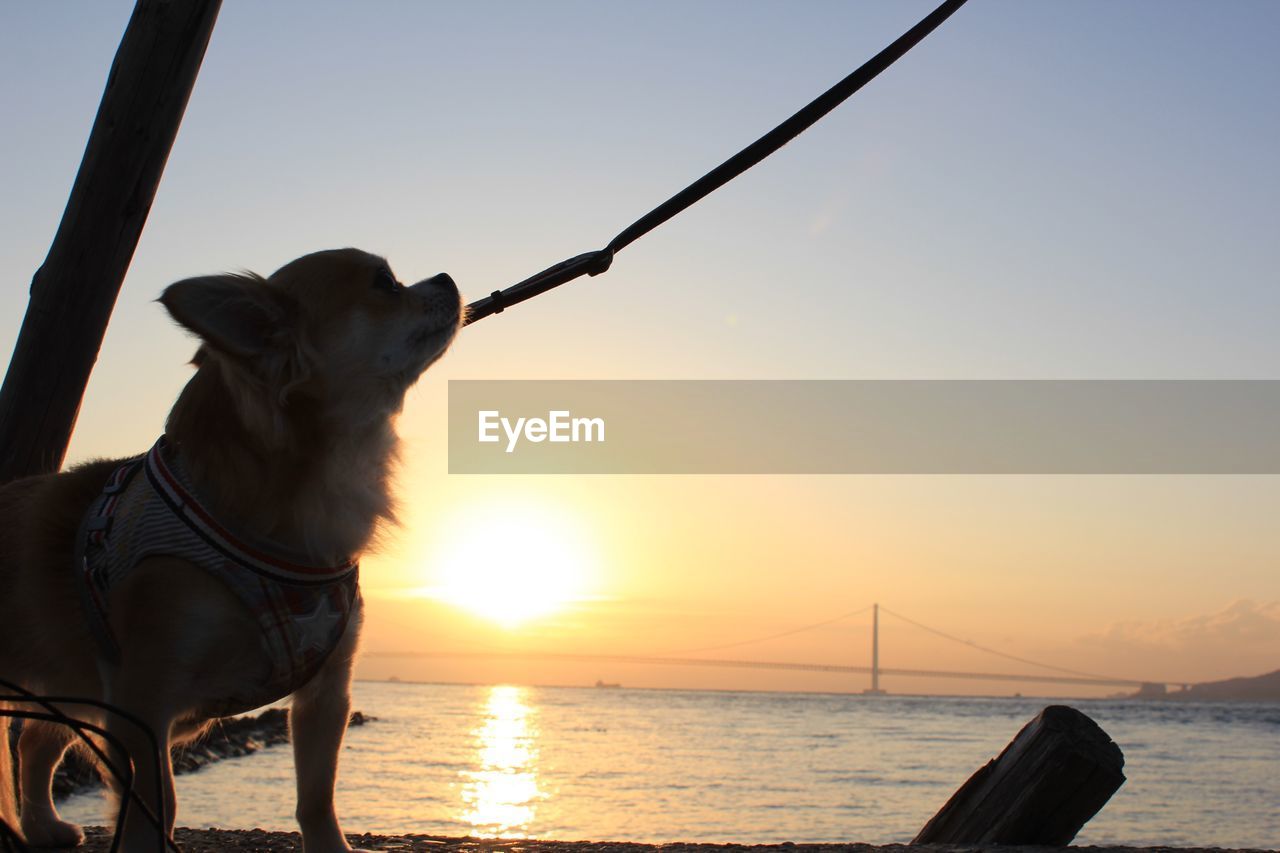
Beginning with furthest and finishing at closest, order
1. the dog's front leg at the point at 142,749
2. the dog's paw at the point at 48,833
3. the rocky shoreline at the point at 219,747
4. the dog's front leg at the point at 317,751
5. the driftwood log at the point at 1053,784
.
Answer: the rocky shoreline at the point at 219,747 → the driftwood log at the point at 1053,784 → the dog's paw at the point at 48,833 → the dog's front leg at the point at 317,751 → the dog's front leg at the point at 142,749

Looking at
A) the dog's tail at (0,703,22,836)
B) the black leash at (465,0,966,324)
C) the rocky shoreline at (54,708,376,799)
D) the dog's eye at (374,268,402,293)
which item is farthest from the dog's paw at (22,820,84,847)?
the rocky shoreline at (54,708,376,799)

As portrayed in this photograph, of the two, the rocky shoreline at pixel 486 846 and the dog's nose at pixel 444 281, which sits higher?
the dog's nose at pixel 444 281

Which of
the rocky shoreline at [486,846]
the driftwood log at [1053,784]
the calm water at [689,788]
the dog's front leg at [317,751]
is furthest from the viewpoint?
the calm water at [689,788]

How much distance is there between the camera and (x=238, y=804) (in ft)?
38.9

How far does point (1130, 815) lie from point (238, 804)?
1161 cm

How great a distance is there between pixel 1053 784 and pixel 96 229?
4.19 metres

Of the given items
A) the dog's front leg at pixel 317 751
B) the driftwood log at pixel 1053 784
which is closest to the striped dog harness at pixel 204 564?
the dog's front leg at pixel 317 751

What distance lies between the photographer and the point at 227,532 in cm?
255

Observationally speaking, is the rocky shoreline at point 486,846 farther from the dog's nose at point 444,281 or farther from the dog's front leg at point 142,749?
the dog's nose at point 444,281

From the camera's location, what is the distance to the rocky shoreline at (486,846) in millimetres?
3590

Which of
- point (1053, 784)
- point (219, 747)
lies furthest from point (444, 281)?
point (219, 747)

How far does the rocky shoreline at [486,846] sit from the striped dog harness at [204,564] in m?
1.16

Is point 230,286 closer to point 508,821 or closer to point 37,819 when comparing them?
point 37,819

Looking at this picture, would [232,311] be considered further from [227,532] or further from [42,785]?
[42,785]
